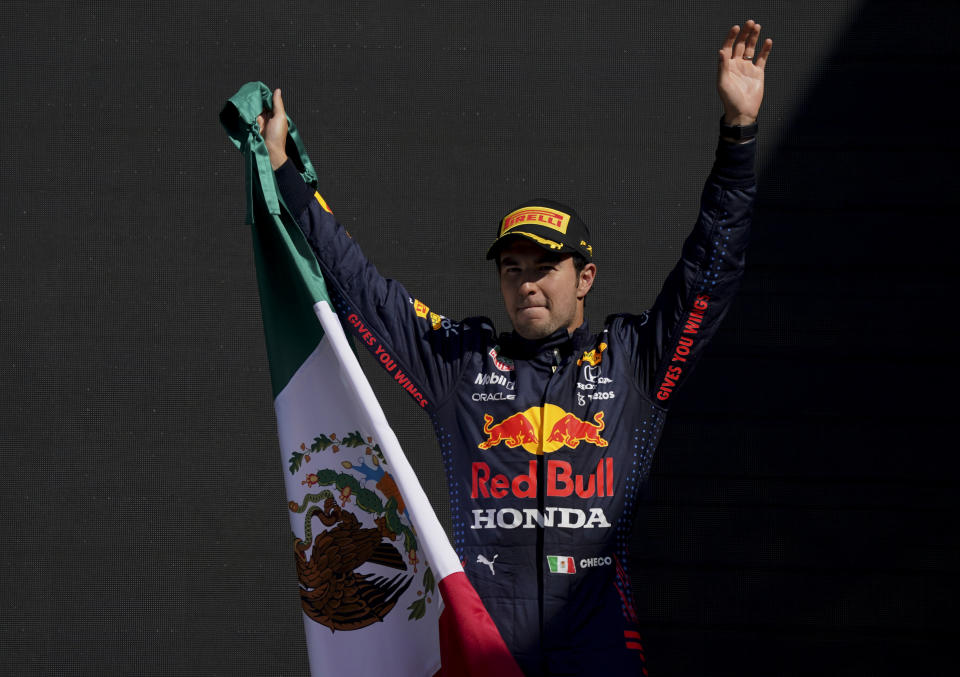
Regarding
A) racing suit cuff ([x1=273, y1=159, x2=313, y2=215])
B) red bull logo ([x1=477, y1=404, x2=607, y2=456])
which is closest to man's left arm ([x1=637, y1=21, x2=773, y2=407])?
red bull logo ([x1=477, y1=404, x2=607, y2=456])

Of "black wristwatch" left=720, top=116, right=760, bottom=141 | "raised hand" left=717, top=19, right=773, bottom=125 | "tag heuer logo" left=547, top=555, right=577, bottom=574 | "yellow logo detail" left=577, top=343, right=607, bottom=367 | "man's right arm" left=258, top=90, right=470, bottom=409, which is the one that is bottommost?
"tag heuer logo" left=547, top=555, right=577, bottom=574

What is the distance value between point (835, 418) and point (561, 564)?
1.38m

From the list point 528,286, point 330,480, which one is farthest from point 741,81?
point 330,480

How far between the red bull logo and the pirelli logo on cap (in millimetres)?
393

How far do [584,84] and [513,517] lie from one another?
1.62 m

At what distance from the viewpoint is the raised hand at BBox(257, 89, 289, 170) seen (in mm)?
2449

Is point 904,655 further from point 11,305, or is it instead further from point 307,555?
point 11,305

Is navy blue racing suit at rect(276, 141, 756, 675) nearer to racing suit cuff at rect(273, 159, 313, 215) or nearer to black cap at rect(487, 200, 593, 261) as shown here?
racing suit cuff at rect(273, 159, 313, 215)

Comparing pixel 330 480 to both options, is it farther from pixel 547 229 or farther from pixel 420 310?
pixel 547 229

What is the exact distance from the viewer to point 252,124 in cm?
241

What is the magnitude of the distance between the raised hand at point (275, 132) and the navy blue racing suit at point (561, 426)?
0.11 ft

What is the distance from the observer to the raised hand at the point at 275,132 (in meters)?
2.45

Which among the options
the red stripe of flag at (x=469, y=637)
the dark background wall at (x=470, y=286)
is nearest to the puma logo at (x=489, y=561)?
the red stripe of flag at (x=469, y=637)

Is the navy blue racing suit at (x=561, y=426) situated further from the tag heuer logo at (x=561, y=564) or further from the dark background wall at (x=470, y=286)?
the dark background wall at (x=470, y=286)
